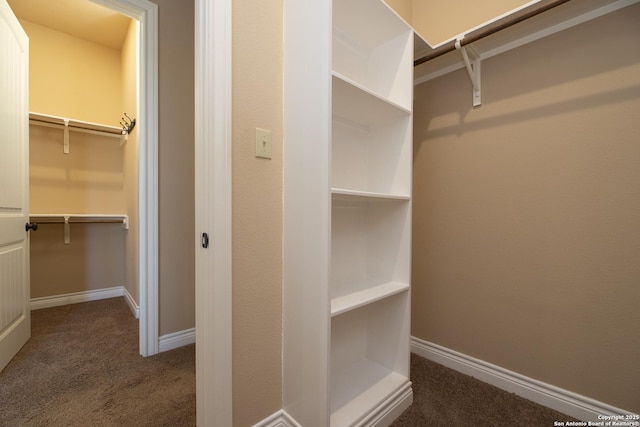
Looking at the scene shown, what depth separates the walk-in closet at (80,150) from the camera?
2607mm

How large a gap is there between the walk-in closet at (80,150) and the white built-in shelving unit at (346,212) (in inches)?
80.9

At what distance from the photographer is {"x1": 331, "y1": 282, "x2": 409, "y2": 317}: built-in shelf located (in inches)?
42.3

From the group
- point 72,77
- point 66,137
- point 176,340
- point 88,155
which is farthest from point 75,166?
point 176,340

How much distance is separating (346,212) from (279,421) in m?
1.03

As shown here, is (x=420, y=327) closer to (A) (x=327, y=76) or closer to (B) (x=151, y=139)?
(A) (x=327, y=76)

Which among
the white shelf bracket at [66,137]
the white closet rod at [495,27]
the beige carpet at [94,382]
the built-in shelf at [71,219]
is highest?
the white closet rod at [495,27]

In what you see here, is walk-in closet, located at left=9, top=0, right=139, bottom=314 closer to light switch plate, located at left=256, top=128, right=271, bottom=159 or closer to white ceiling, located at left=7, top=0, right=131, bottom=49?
white ceiling, located at left=7, top=0, right=131, bottom=49

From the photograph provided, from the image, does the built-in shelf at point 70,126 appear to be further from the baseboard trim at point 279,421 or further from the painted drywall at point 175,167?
the baseboard trim at point 279,421

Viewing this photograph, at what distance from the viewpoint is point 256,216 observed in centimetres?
109

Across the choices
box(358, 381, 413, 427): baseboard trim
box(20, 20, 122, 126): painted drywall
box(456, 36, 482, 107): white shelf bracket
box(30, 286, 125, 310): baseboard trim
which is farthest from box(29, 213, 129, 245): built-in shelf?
box(456, 36, 482, 107): white shelf bracket

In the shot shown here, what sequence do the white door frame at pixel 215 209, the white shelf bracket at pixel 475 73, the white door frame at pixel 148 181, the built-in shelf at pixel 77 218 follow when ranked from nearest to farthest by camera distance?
the white door frame at pixel 215 209 → the white shelf bracket at pixel 475 73 → the white door frame at pixel 148 181 → the built-in shelf at pixel 77 218

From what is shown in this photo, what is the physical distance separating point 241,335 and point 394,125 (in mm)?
1272

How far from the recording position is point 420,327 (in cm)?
184

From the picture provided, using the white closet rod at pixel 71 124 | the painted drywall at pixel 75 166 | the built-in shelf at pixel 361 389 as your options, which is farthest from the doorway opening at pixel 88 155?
the built-in shelf at pixel 361 389
